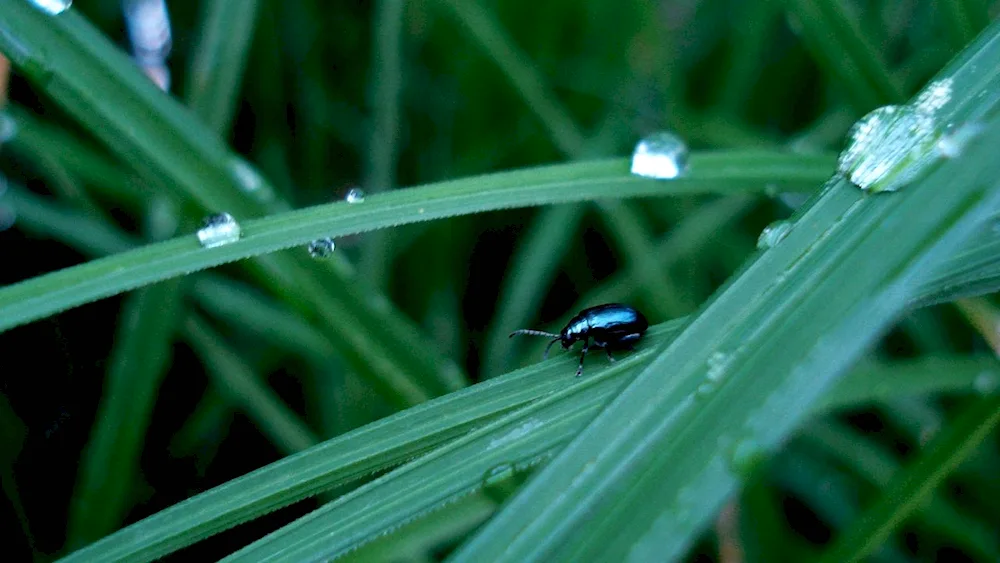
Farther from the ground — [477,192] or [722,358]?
[477,192]

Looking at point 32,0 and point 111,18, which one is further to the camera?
point 111,18

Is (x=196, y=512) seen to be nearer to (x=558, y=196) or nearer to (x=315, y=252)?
(x=315, y=252)

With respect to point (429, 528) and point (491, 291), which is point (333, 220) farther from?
point (491, 291)

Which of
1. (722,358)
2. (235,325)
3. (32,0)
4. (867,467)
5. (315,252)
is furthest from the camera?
(235,325)

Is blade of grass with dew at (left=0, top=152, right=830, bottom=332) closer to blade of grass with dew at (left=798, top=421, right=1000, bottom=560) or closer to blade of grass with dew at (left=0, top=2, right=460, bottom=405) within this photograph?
blade of grass with dew at (left=0, top=2, right=460, bottom=405)

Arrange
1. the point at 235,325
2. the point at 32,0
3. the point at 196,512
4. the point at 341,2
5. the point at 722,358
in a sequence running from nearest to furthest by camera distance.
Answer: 1. the point at 722,358
2. the point at 196,512
3. the point at 32,0
4. the point at 235,325
5. the point at 341,2

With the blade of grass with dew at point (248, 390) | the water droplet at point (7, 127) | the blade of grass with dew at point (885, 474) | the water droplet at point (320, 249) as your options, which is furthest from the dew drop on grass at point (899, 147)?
the water droplet at point (7, 127)

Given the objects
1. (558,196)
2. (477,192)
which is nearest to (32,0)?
(477,192)

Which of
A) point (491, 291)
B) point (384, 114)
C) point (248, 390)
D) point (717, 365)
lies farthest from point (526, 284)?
point (717, 365)
